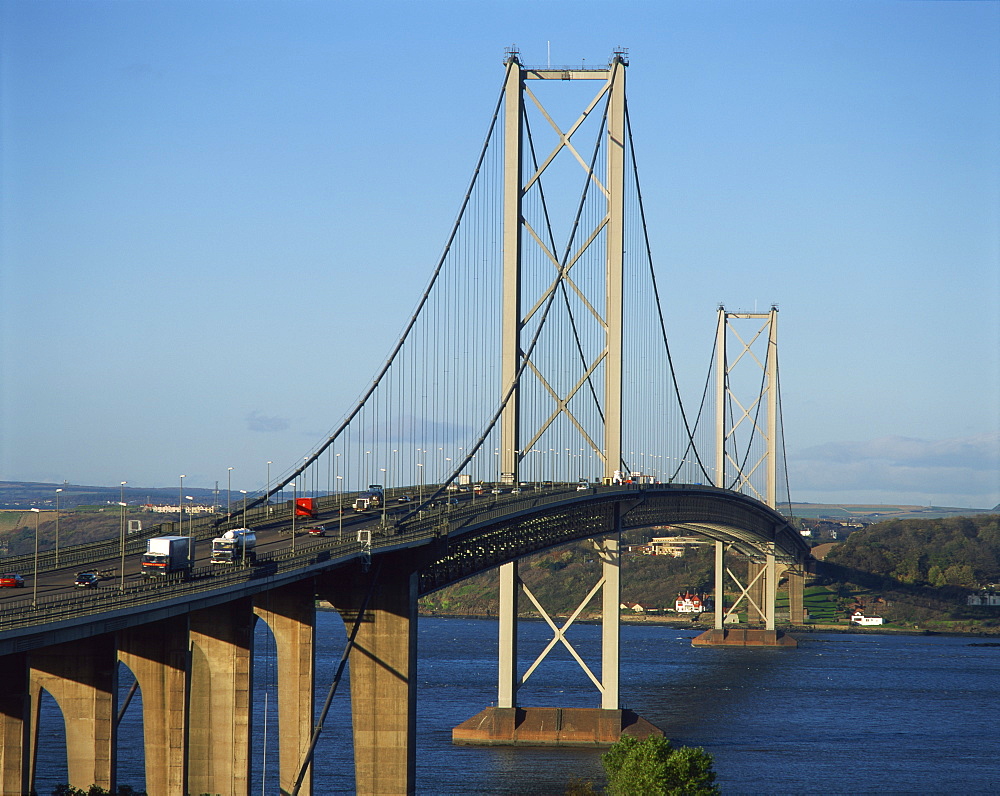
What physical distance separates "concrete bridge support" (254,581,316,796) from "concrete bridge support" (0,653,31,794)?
15340 millimetres

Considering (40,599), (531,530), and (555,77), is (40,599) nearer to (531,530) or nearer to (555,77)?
(531,530)

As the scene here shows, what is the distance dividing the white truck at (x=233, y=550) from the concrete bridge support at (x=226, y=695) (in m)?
1.24

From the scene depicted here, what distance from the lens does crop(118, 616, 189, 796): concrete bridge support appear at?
33.7 metres

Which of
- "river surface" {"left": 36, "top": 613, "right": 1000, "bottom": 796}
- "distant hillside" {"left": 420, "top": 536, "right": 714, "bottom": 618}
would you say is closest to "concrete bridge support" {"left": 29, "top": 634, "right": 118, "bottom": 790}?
"river surface" {"left": 36, "top": 613, "right": 1000, "bottom": 796}

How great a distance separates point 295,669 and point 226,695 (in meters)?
5.08

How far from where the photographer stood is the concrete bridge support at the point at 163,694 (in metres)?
33.7

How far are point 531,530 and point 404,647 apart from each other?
1284 cm

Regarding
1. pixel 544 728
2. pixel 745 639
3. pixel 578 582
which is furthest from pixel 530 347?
pixel 578 582

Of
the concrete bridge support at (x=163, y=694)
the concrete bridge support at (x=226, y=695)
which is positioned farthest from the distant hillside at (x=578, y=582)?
the concrete bridge support at (x=163, y=694)

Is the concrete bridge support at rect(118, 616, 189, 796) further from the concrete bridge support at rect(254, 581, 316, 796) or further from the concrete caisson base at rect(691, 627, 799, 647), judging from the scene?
the concrete caisson base at rect(691, 627, 799, 647)

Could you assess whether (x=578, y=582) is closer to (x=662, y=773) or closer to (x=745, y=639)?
(x=745, y=639)

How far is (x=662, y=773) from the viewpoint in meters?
39.6

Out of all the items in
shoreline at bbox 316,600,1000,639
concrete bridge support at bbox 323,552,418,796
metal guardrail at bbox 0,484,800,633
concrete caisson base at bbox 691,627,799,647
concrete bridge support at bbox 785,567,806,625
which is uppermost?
metal guardrail at bbox 0,484,800,633

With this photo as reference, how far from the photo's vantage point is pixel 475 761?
181 ft
